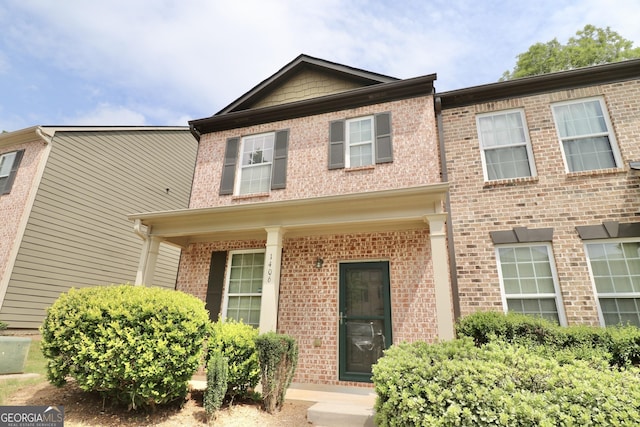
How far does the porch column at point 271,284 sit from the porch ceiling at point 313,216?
0.24 m

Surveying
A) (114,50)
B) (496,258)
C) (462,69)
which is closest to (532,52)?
(462,69)

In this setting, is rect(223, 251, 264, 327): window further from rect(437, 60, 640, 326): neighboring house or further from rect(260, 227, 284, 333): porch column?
rect(437, 60, 640, 326): neighboring house

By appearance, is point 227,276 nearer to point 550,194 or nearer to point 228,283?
point 228,283

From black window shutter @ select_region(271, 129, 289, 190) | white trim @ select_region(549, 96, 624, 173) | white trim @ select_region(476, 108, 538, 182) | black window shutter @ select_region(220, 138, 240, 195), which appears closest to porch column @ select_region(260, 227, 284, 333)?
black window shutter @ select_region(271, 129, 289, 190)

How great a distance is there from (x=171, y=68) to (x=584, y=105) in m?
9.61

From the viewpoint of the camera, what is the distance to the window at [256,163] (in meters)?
8.08

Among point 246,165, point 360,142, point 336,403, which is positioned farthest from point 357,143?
point 336,403

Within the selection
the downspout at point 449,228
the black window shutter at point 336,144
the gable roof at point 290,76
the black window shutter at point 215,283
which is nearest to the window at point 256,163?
the gable roof at point 290,76

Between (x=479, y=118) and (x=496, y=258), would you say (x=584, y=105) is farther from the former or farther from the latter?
(x=496, y=258)

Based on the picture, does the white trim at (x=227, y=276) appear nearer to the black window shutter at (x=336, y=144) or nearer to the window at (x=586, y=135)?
the black window shutter at (x=336, y=144)

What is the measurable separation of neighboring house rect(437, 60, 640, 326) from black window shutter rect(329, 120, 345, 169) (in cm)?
220

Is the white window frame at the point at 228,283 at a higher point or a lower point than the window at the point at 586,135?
lower

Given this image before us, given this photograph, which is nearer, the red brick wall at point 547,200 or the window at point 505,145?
the red brick wall at point 547,200

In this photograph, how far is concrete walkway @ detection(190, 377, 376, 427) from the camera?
405 centimetres
